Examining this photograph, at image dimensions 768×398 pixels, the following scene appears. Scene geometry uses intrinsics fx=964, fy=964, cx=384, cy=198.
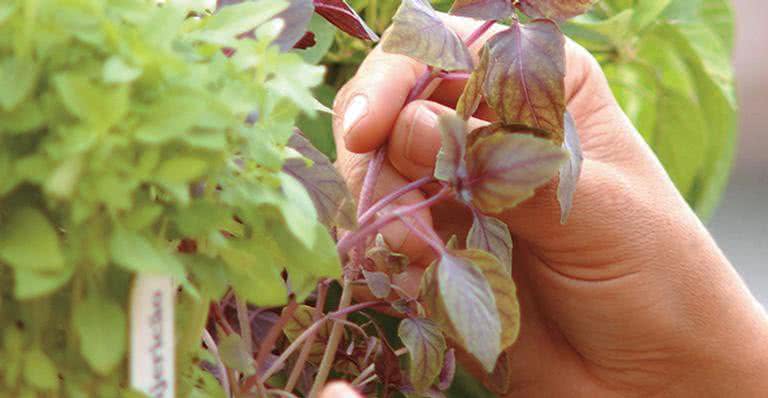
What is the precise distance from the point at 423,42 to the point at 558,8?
65 mm

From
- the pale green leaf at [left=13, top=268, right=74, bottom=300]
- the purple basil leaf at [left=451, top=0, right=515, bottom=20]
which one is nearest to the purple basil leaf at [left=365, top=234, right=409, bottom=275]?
the purple basil leaf at [left=451, top=0, right=515, bottom=20]

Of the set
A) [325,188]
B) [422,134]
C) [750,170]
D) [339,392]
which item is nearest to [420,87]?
[422,134]

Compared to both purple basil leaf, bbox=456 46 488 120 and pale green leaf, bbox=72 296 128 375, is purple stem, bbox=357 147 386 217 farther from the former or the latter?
pale green leaf, bbox=72 296 128 375

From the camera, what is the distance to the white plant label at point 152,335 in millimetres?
266

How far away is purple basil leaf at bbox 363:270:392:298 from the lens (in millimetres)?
434

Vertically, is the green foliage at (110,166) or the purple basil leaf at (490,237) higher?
the green foliage at (110,166)

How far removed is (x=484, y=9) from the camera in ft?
1.40

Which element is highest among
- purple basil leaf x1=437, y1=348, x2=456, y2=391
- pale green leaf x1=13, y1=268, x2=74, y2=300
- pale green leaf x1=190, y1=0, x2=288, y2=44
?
pale green leaf x1=190, y1=0, x2=288, y2=44

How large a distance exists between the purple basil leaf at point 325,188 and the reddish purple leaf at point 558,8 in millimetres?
120

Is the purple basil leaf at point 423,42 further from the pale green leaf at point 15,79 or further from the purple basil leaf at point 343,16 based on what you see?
the pale green leaf at point 15,79

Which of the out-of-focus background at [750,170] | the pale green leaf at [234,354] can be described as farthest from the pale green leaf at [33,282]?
the out-of-focus background at [750,170]

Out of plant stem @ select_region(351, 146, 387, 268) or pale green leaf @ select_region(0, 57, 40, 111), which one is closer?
pale green leaf @ select_region(0, 57, 40, 111)

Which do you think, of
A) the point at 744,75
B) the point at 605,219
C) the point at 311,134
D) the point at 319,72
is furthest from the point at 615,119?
the point at 744,75

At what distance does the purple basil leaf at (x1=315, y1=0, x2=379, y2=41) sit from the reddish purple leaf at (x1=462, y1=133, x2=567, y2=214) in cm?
10
